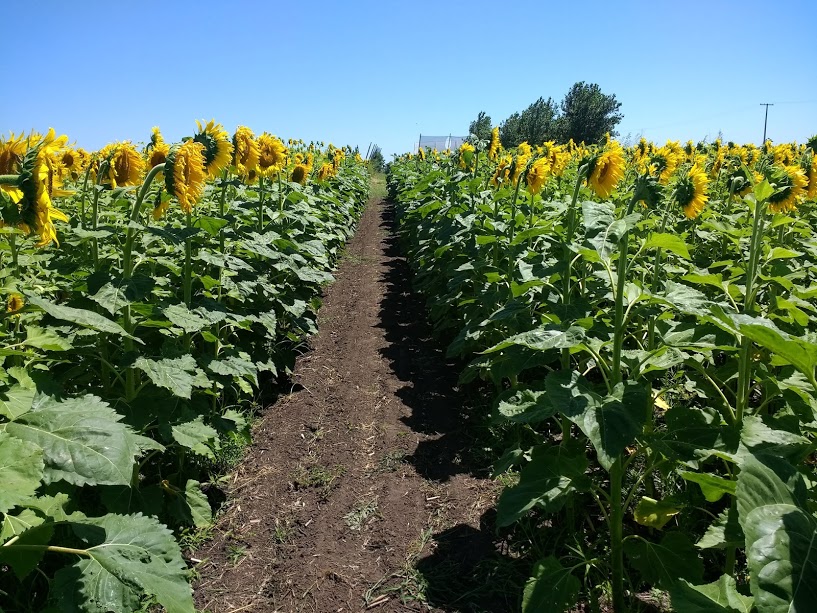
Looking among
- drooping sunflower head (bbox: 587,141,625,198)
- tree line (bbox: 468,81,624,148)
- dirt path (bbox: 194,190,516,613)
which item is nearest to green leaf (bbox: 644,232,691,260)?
drooping sunflower head (bbox: 587,141,625,198)

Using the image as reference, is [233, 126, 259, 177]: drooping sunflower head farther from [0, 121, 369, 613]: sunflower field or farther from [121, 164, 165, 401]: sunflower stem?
[121, 164, 165, 401]: sunflower stem

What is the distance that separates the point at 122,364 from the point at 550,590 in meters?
2.12

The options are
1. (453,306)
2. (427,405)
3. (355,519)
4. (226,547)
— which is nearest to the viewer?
(226,547)

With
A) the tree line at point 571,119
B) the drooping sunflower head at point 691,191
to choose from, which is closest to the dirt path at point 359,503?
the drooping sunflower head at point 691,191

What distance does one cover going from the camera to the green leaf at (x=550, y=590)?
2.21 m

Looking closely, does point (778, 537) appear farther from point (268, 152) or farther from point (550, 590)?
point (268, 152)

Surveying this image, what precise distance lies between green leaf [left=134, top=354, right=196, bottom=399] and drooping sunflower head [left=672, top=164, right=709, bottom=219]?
283cm

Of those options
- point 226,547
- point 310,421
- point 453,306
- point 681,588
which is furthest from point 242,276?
point 681,588

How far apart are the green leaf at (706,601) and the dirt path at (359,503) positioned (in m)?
1.28

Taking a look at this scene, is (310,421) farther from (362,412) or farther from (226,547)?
(226,547)

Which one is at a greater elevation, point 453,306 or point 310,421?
point 453,306

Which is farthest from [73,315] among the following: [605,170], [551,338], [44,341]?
[605,170]

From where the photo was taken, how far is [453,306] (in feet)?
20.1

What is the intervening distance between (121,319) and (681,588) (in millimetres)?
2590
